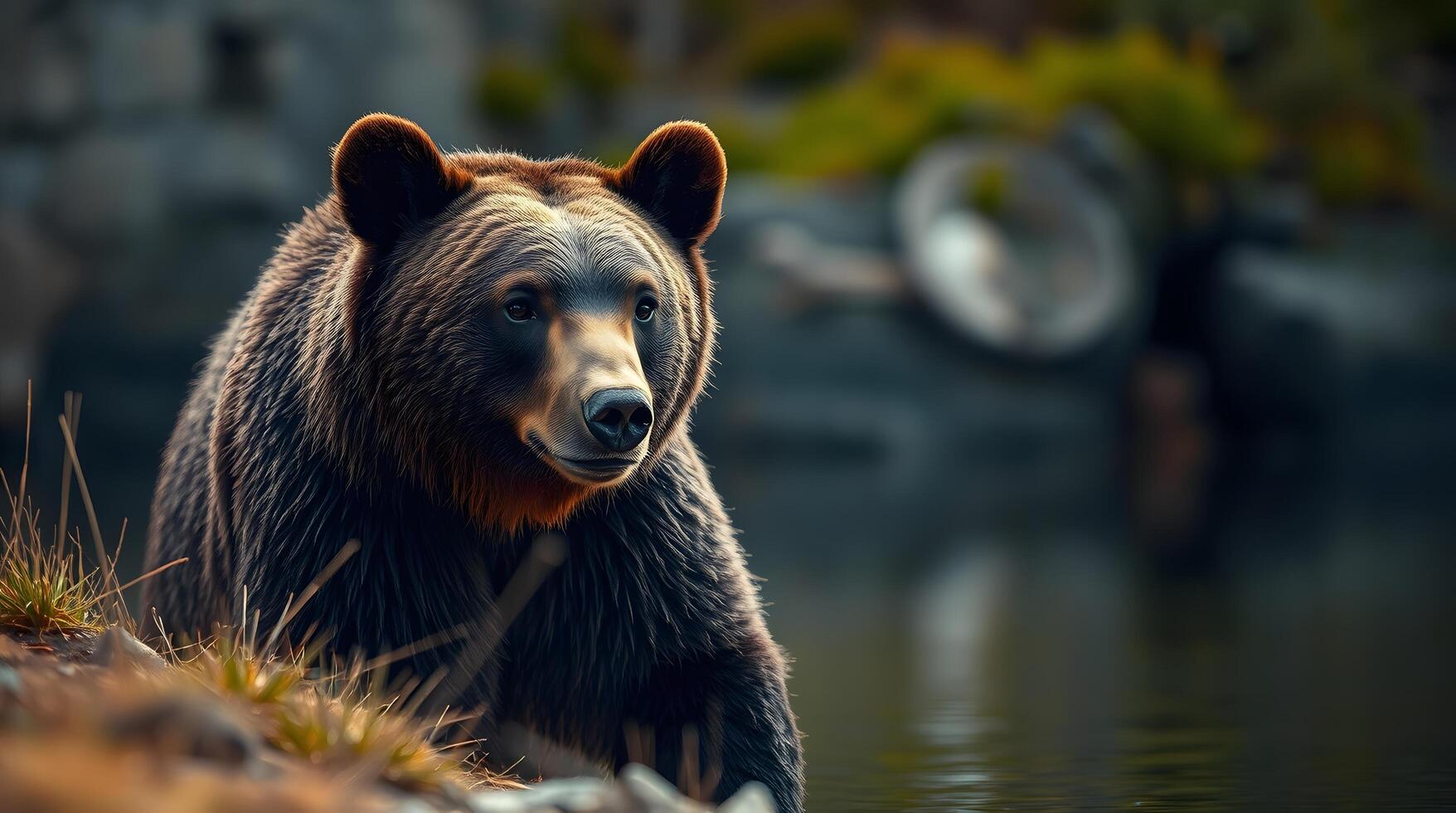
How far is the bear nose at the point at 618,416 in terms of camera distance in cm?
372

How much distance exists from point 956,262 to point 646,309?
18286 mm

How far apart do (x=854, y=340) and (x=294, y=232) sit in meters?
15.9

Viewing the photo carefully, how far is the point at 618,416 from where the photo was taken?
3754mm

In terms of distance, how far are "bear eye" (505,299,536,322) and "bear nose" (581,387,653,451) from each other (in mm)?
381

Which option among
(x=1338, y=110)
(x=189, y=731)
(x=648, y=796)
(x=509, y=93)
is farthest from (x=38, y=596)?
(x=1338, y=110)

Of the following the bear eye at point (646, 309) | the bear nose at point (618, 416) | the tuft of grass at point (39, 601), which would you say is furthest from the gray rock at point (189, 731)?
the bear eye at point (646, 309)

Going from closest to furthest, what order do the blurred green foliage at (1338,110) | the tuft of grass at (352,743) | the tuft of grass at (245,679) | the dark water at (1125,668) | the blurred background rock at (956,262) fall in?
the tuft of grass at (352,743) < the tuft of grass at (245,679) < the dark water at (1125,668) < the blurred background rock at (956,262) < the blurred green foliage at (1338,110)

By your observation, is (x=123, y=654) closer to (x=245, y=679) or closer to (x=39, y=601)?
(x=245, y=679)

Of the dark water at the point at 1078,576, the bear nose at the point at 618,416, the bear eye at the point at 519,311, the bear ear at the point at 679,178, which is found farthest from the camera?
the dark water at the point at 1078,576

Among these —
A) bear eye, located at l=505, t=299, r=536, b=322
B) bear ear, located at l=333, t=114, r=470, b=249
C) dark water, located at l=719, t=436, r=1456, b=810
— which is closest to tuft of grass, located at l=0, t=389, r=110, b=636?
bear ear, located at l=333, t=114, r=470, b=249

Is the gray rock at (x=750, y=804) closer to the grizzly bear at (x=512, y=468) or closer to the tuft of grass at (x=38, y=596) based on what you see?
the grizzly bear at (x=512, y=468)

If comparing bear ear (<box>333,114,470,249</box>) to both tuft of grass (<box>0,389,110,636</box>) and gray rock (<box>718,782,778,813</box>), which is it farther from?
gray rock (<box>718,782,778,813</box>)

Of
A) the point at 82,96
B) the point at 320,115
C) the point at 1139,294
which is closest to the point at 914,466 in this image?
the point at 1139,294

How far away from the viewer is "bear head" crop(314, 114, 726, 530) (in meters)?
3.99
